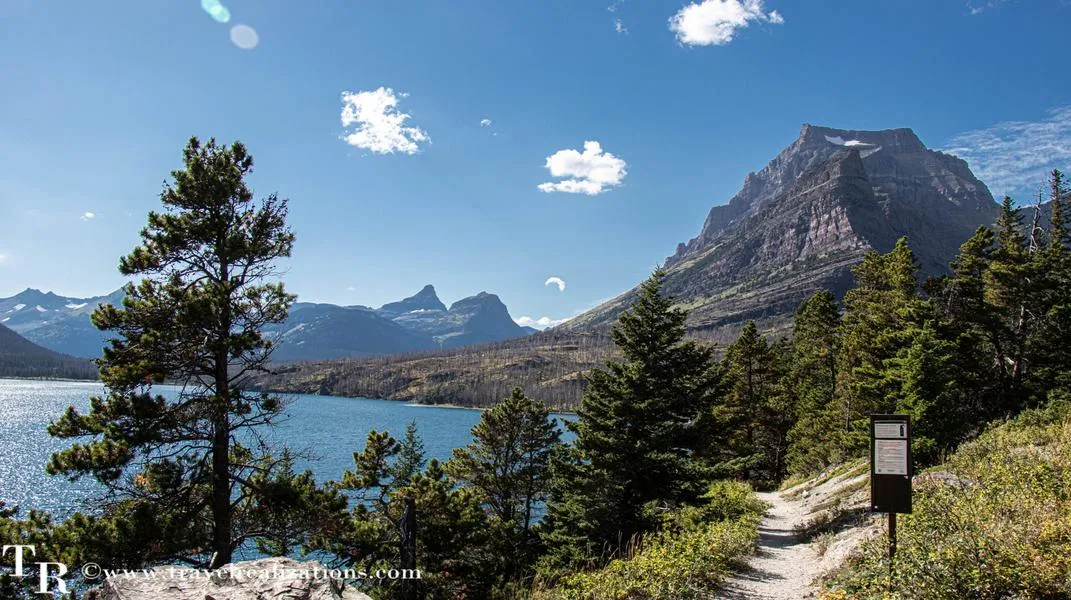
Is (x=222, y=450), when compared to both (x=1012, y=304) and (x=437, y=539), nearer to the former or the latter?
(x=437, y=539)

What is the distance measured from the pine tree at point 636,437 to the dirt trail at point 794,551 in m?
3.75

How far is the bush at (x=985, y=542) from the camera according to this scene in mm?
6512

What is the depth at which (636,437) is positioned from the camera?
65.7 feet

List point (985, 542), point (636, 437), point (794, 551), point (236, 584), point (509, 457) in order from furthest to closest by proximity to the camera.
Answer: point (509, 457) < point (636, 437) < point (794, 551) < point (985, 542) < point (236, 584)

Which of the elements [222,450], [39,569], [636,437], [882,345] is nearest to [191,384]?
[222,450]

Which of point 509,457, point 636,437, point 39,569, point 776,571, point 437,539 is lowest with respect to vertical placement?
point 437,539

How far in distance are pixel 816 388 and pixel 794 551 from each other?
83.3ft

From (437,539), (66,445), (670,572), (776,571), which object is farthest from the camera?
(66,445)

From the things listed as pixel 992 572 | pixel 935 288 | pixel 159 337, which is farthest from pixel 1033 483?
pixel 935 288

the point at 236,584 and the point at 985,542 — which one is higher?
the point at 985,542

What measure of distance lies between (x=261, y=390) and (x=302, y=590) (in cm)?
730

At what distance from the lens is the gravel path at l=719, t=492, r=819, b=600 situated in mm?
10590

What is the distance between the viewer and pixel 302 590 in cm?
680

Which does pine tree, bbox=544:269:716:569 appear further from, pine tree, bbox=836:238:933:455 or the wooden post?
pine tree, bbox=836:238:933:455
